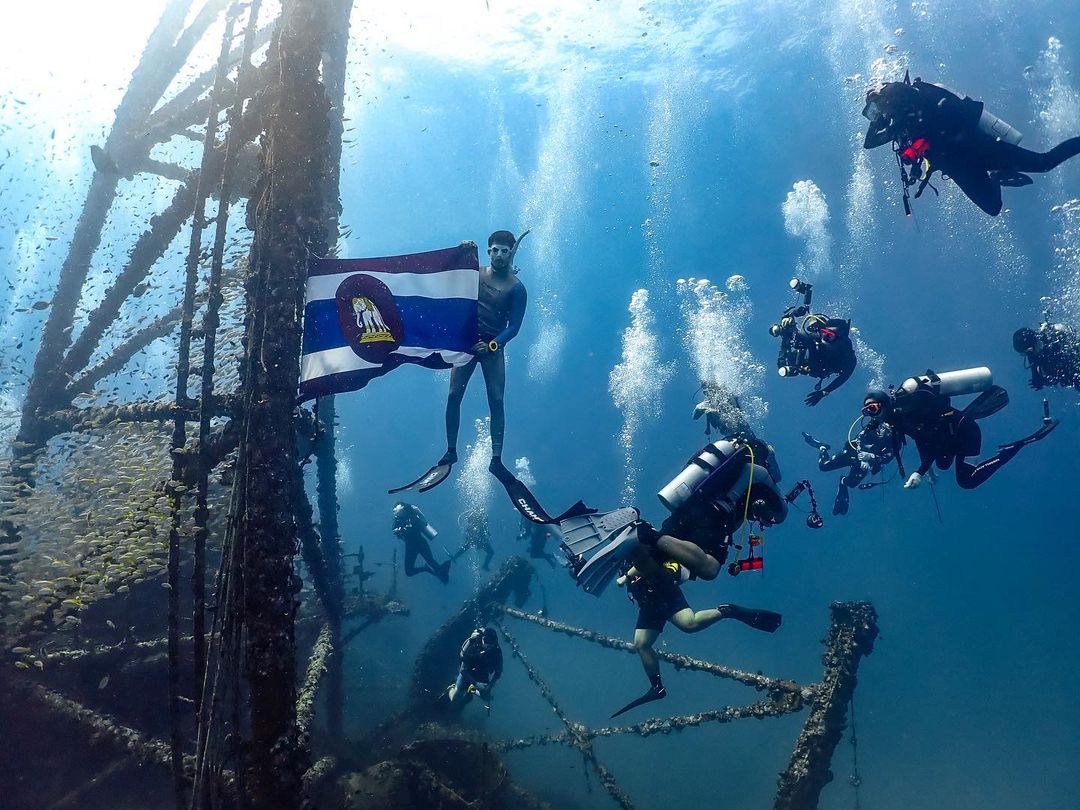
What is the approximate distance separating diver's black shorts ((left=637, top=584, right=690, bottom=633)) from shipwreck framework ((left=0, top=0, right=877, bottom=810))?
1318mm

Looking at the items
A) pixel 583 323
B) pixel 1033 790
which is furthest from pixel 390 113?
pixel 1033 790

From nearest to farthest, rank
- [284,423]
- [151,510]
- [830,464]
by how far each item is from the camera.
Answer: [284,423] → [151,510] → [830,464]

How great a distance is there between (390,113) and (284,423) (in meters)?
66.5

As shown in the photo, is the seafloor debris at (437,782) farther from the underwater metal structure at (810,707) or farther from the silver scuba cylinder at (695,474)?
the silver scuba cylinder at (695,474)

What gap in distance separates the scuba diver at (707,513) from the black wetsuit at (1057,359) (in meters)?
6.86

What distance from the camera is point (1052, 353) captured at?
9.59 metres

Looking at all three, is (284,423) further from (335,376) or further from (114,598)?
(114,598)

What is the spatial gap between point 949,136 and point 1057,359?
5679 mm

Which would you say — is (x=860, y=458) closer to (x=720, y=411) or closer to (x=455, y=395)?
(x=720, y=411)

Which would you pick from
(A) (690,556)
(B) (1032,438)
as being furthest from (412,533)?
(B) (1032,438)

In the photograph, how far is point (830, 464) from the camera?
41.7ft

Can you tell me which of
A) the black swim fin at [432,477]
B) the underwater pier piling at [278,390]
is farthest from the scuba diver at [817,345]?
the underwater pier piling at [278,390]

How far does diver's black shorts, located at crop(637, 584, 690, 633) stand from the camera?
692 cm

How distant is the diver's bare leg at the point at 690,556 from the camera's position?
5824 millimetres
